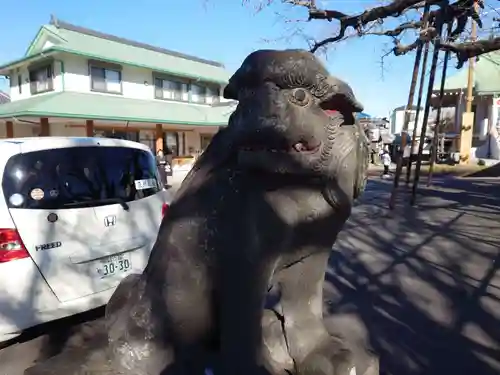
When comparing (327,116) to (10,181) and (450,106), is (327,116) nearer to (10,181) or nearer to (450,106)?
(10,181)

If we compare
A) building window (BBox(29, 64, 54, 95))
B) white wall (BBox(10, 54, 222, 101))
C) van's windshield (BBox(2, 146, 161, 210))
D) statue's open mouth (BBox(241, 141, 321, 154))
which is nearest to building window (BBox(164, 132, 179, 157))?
white wall (BBox(10, 54, 222, 101))

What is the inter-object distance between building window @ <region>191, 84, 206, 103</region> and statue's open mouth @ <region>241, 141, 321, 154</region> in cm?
1975

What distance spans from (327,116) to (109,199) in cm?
241

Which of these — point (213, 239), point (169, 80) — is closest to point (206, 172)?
point (213, 239)

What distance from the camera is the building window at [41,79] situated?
1619 cm

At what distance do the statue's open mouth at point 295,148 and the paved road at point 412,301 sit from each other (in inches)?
70.4

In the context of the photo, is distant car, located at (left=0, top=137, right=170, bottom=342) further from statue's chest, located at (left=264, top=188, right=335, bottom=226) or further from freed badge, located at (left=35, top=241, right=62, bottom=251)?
statue's chest, located at (left=264, top=188, right=335, bottom=226)

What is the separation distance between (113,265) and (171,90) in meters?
17.3

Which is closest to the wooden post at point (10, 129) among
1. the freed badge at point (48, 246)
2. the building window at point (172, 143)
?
the building window at point (172, 143)

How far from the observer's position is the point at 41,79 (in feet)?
54.9

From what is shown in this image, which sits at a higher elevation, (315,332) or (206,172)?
(206,172)

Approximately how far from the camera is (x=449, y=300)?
3.63 metres

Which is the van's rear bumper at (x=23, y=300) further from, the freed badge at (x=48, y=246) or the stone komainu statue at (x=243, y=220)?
the stone komainu statue at (x=243, y=220)

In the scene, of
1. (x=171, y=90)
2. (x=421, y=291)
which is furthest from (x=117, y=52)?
(x=421, y=291)
